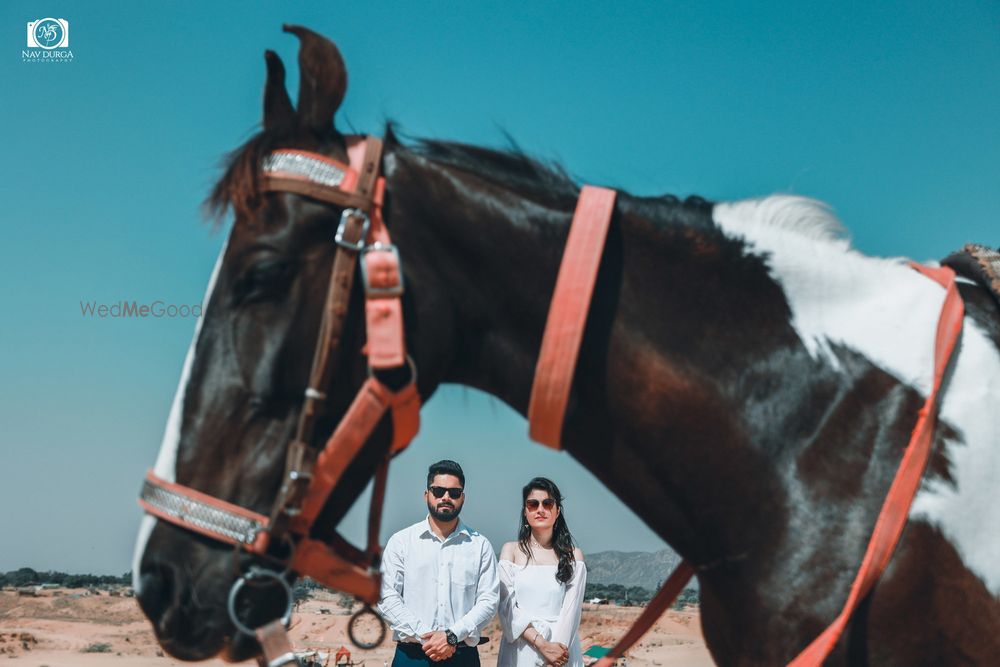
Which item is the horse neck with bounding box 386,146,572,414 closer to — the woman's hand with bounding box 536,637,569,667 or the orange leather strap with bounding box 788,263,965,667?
the orange leather strap with bounding box 788,263,965,667

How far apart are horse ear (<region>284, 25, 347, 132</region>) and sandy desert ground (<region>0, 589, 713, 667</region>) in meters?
15.0

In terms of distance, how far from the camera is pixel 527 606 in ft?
20.2

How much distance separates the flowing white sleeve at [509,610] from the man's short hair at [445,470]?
72cm

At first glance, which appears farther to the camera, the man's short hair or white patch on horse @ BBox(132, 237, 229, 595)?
the man's short hair

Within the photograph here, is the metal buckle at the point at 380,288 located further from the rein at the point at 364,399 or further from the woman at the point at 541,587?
the woman at the point at 541,587

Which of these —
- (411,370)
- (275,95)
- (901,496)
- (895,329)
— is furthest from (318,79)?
(901,496)

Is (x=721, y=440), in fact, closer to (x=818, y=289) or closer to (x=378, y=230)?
(x=818, y=289)

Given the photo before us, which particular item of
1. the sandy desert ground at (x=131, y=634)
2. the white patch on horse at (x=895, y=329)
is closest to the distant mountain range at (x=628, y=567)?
the sandy desert ground at (x=131, y=634)

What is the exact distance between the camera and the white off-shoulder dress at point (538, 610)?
5.98 metres

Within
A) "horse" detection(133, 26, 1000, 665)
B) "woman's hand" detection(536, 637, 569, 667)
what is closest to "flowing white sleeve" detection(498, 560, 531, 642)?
"woman's hand" detection(536, 637, 569, 667)

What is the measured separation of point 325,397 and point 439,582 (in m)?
4.75

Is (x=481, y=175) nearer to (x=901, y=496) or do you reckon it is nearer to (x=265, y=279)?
(x=265, y=279)

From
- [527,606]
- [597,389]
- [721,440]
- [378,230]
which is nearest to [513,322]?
[597,389]

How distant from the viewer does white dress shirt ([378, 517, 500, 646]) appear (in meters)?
6.26
